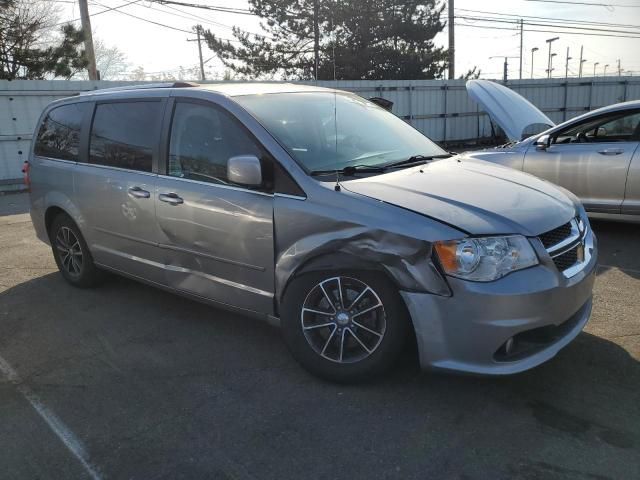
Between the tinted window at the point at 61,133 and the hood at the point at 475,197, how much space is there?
9.49 feet

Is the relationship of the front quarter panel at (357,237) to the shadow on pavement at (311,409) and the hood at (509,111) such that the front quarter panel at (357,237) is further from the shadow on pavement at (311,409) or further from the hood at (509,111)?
the hood at (509,111)

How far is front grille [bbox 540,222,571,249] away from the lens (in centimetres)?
287

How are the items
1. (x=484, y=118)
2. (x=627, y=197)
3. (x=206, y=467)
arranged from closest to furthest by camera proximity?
1. (x=206, y=467)
2. (x=627, y=197)
3. (x=484, y=118)

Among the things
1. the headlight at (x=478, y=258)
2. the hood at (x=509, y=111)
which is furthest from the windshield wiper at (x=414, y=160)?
the hood at (x=509, y=111)

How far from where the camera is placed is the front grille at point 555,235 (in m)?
2.87

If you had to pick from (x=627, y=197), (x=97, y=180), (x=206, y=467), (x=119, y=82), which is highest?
(x=119, y=82)

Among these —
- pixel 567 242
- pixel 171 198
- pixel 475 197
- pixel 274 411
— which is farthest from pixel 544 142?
pixel 274 411

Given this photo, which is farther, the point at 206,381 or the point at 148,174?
the point at 148,174

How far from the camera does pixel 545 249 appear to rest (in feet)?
9.28

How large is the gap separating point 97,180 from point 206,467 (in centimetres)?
277

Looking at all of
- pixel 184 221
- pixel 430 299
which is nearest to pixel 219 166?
pixel 184 221

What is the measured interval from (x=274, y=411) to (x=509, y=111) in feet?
36.2

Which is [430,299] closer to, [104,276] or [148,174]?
[148,174]

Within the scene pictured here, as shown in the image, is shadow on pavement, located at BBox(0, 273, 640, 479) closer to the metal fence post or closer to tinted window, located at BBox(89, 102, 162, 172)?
tinted window, located at BBox(89, 102, 162, 172)
